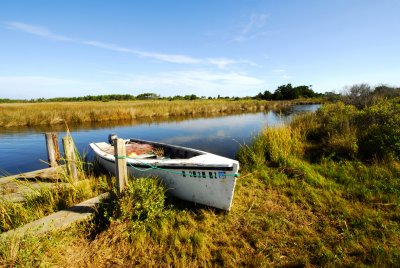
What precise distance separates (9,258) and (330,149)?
9.01 meters

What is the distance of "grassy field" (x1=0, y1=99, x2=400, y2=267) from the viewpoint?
3486 mm

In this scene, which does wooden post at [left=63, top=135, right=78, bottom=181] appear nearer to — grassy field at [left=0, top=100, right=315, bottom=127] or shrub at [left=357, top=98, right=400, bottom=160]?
shrub at [left=357, top=98, right=400, bottom=160]

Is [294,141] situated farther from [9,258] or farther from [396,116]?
[9,258]

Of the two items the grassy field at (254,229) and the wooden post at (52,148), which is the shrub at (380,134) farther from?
the wooden post at (52,148)

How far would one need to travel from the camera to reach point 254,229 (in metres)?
4.35

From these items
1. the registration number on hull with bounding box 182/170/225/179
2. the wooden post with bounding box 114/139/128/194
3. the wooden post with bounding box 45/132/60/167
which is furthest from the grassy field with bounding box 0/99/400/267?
the wooden post with bounding box 45/132/60/167

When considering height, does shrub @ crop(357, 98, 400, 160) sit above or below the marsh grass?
above

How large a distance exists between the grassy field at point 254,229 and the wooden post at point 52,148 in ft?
12.0

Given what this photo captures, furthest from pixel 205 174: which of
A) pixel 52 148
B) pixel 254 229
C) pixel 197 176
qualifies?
pixel 52 148

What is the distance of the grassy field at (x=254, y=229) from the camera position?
349 cm

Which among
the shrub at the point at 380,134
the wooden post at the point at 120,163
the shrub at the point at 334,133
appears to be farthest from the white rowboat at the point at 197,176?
the shrub at the point at 380,134

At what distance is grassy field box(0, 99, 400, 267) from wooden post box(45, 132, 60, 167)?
12.0 feet

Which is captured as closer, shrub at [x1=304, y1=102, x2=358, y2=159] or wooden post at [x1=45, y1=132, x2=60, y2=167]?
wooden post at [x1=45, y1=132, x2=60, y2=167]

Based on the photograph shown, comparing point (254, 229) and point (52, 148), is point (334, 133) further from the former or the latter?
point (52, 148)
